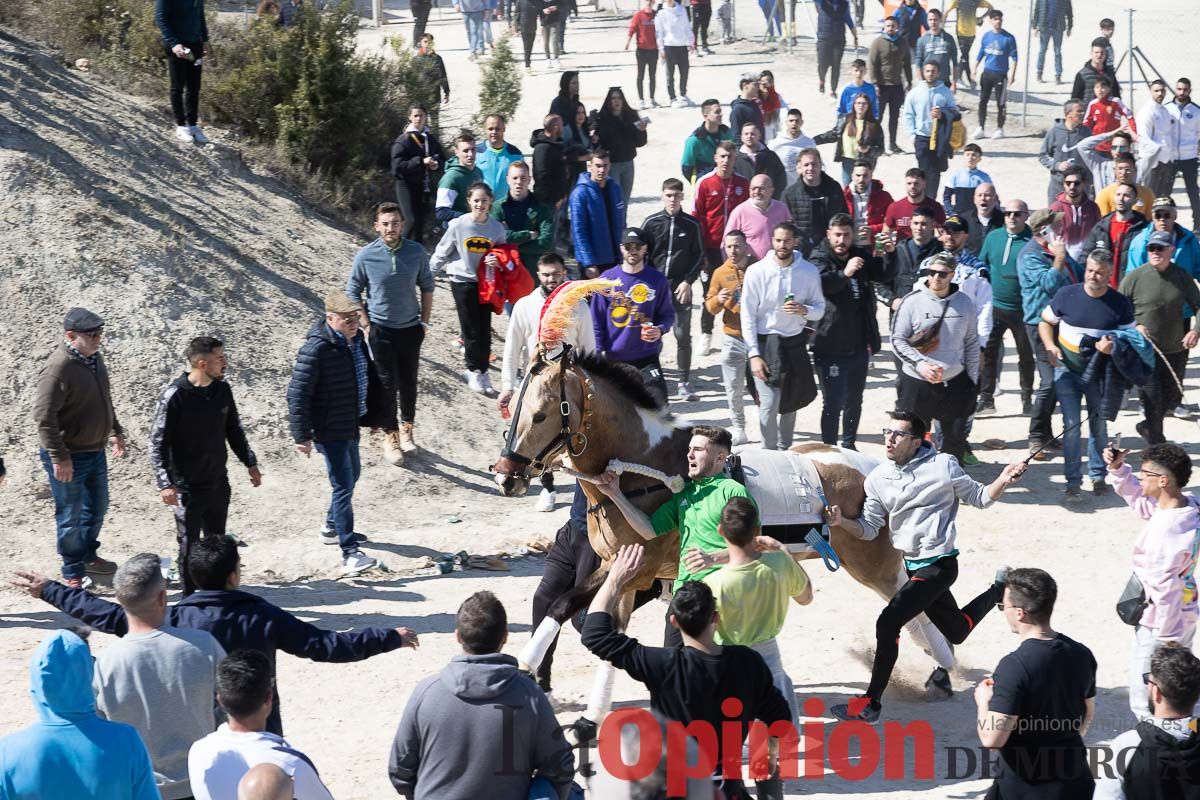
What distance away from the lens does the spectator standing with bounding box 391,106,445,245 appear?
15.7 m

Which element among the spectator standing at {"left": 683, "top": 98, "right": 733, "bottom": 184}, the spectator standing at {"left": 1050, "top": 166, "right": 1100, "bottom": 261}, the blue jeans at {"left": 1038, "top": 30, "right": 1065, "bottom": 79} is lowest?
the spectator standing at {"left": 1050, "top": 166, "right": 1100, "bottom": 261}

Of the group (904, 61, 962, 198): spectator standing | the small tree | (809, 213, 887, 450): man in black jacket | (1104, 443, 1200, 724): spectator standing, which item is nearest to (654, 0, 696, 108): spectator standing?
the small tree

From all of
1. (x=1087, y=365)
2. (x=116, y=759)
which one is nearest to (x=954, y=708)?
(x=1087, y=365)

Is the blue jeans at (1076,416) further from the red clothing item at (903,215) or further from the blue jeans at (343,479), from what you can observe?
the blue jeans at (343,479)

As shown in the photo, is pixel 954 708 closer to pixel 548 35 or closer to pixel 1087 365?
pixel 1087 365

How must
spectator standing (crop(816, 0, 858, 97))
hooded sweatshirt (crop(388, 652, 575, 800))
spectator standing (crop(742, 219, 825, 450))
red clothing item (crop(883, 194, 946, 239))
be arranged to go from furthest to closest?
spectator standing (crop(816, 0, 858, 97)), red clothing item (crop(883, 194, 946, 239)), spectator standing (crop(742, 219, 825, 450)), hooded sweatshirt (crop(388, 652, 575, 800))

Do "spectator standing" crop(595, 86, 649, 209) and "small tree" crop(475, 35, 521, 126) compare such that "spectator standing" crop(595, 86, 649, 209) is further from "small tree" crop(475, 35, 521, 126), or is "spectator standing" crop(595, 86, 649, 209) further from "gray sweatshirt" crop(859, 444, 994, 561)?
"gray sweatshirt" crop(859, 444, 994, 561)

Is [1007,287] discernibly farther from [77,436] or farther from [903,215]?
[77,436]

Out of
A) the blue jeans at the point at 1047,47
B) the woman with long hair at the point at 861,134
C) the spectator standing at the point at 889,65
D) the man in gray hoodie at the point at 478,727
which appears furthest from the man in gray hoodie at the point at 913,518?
the blue jeans at the point at 1047,47

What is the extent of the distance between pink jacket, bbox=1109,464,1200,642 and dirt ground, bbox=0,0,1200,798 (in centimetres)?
98

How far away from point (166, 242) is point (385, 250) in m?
2.52

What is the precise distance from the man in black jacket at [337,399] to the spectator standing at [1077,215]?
7.32 metres

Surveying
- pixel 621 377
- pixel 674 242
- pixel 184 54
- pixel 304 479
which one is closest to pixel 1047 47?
pixel 674 242

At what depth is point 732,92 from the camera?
25250 mm
